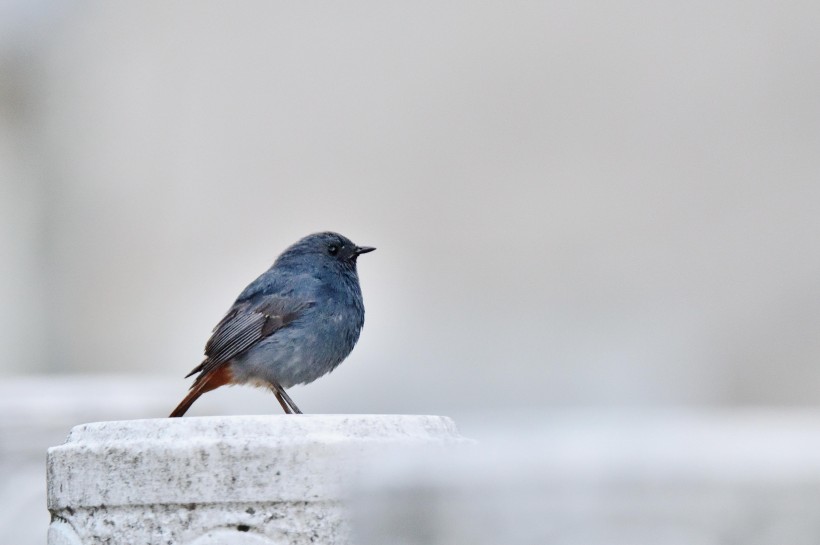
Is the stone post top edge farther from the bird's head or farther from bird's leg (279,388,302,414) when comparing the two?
the bird's head

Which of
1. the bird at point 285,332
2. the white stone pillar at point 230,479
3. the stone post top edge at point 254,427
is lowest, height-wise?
the white stone pillar at point 230,479

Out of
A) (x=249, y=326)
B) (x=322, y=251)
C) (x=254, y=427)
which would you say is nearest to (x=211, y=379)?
(x=249, y=326)

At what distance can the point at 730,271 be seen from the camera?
22.9 ft

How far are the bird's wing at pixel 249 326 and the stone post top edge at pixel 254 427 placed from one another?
139 centimetres

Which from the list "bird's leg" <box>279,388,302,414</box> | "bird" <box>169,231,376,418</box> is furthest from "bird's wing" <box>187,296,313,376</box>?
"bird's leg" <box>279,388,302,414</box>

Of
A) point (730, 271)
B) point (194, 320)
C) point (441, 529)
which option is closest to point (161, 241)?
point (194, 320)

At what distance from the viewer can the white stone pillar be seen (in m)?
2.98

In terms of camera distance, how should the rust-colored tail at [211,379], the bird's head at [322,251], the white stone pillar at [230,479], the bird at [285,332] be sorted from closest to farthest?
the white stone pillar at [230,479]
the rust-colored tail at [211,379]
the bird at [285,332]
the bird's head at [322,251]

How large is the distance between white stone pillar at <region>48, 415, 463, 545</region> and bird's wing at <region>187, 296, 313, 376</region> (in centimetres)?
148

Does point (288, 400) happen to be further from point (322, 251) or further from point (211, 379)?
point (322, 251)

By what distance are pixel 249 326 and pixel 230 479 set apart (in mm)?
1669

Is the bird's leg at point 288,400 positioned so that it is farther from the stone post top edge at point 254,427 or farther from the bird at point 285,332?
the stone post top edge at point 254,427

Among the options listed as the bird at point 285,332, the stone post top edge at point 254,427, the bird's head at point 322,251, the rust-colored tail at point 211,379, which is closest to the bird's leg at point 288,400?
the bird at point 285,332

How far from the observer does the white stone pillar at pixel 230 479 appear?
2.98 meters
